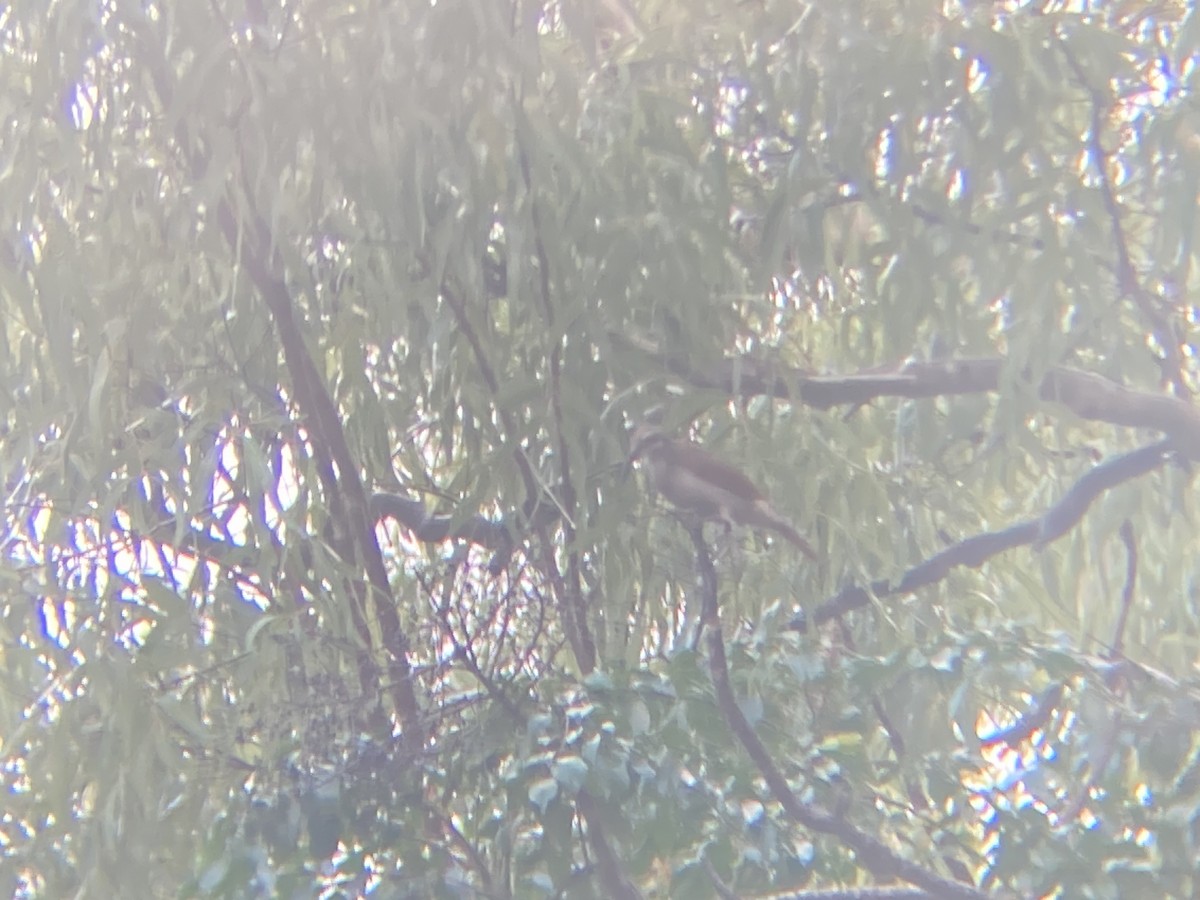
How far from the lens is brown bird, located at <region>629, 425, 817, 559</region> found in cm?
109

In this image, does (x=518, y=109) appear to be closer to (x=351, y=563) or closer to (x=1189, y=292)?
(x=351, y=563)

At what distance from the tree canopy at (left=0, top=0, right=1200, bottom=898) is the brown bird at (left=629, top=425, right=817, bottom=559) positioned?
0.06 ft

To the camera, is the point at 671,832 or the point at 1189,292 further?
the point at 1189,292

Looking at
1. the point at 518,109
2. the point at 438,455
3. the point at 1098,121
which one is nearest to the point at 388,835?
the point at 438,455

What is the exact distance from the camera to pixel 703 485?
3.59ft

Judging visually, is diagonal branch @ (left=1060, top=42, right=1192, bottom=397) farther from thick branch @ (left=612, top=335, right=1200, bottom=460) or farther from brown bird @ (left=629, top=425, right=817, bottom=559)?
brown bird @ (left=629, top=425, right=817, bottom=559)

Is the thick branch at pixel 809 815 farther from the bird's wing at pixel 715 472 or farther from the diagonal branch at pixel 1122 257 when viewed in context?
the diagonal branch at pixel 1122 257

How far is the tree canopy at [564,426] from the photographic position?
0.98m

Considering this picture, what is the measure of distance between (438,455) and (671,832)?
442 mm

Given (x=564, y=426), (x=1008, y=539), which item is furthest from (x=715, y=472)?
(x=1008, y=539)

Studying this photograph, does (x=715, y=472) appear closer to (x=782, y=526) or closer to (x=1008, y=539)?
(x=782, y=526)

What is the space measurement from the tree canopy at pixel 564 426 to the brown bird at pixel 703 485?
0.06 feet

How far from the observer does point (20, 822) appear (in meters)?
1.08

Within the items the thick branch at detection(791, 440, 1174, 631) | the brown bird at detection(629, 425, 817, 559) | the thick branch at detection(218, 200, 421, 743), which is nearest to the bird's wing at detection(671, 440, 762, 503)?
the brown bird at detection(629, 425, 817, 559)
